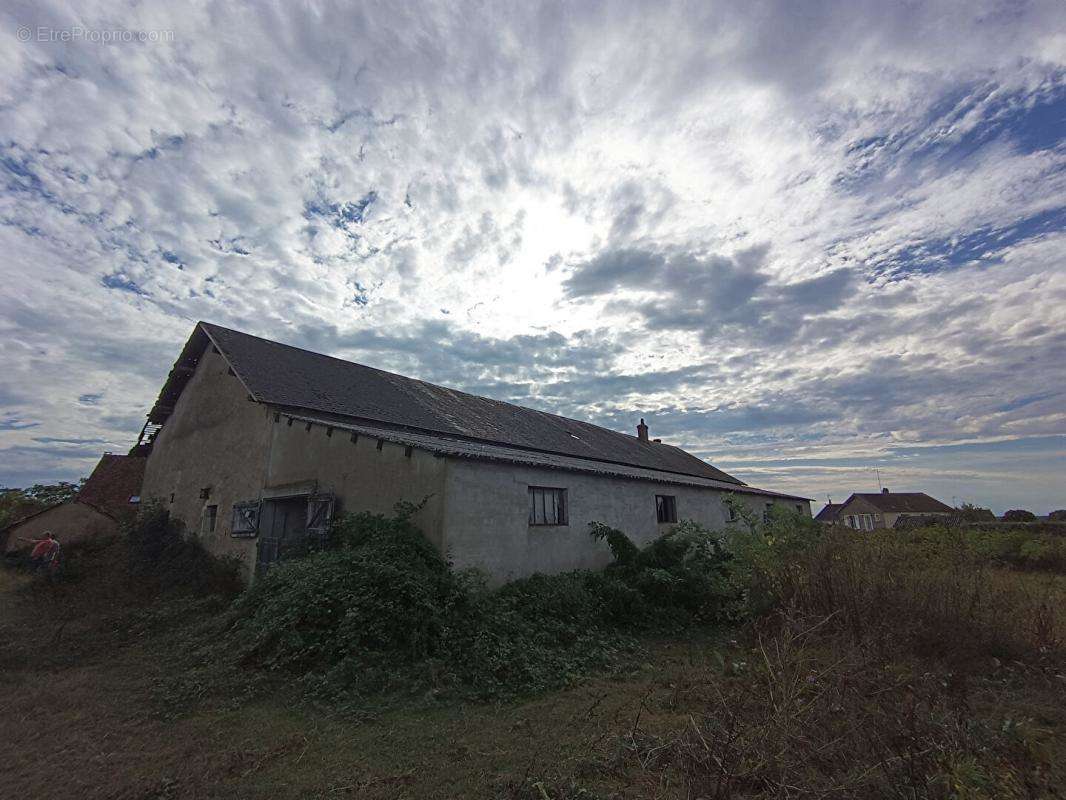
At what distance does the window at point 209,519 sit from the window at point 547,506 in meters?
8.52

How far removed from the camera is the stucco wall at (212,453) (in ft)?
42.7

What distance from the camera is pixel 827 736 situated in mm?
3477

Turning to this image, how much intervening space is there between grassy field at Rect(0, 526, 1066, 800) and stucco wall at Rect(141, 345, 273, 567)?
522cm

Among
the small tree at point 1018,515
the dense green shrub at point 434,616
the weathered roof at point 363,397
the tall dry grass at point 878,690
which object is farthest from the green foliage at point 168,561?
the small tree at point 1018,515

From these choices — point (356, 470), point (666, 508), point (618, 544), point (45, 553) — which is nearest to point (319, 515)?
point (356, 470)

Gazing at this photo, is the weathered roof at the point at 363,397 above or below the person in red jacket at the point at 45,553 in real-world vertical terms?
above

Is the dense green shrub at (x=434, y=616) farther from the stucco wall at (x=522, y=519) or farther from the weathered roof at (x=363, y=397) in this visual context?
the weathered roof at (x=363, y=397)

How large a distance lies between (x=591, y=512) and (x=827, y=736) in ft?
30.6

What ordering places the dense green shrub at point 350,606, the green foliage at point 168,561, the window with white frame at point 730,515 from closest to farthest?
1. the dense green shrub at point 350,606
2. the green foliage at point 168,561
3. the window with white frame at point 730,515

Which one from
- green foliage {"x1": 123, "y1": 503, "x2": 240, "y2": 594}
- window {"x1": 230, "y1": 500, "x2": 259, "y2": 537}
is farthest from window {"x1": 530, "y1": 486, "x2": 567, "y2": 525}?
green foliage {"x1": 123, "y1": 503, "x2": 240, "y2": 594}

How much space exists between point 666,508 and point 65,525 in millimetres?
17323

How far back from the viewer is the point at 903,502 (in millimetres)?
50406

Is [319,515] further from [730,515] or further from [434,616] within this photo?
[730,515]

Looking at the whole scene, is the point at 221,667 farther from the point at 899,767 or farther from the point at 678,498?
→ the point at 678,498
